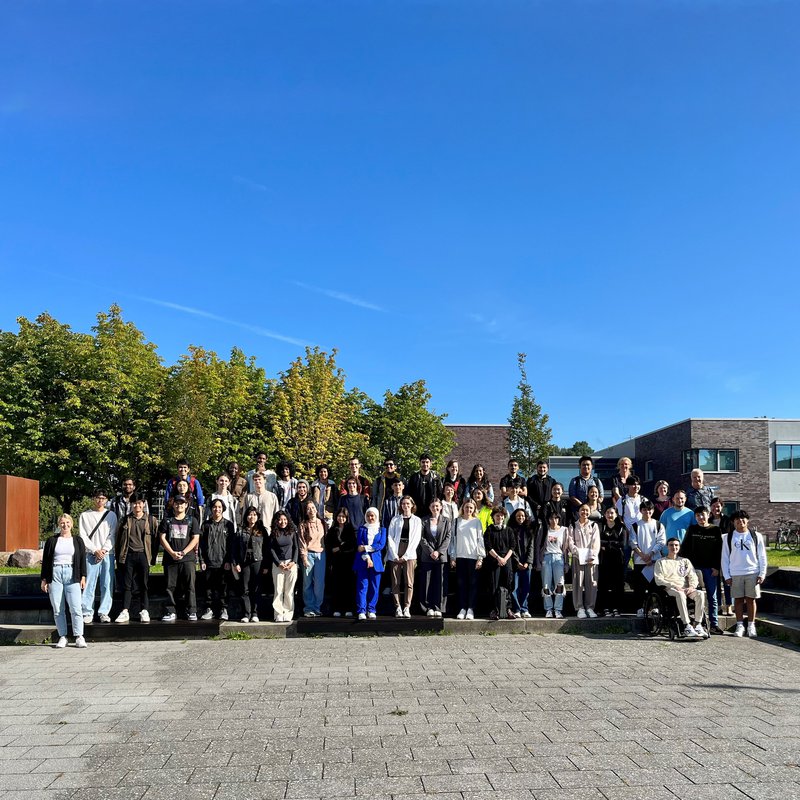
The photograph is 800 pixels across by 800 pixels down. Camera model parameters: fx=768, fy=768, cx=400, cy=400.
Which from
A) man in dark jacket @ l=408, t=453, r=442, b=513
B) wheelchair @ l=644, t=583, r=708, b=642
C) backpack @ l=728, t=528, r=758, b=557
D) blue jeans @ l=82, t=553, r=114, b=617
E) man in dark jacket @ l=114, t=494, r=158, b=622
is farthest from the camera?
man in dark jacket @ l=408, t=453, r=442, b=513

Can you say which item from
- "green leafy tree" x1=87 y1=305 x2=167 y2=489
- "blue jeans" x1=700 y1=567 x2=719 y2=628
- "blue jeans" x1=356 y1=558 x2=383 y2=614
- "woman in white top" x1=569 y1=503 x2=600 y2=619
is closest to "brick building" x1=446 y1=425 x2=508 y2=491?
"green leafy tree" x1=87 y1=305 x2=167 y2=489

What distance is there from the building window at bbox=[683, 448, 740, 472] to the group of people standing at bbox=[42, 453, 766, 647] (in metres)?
35.8

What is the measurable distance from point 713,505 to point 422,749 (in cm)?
845

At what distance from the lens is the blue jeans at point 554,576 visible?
1198 cm

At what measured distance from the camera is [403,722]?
21.6ft

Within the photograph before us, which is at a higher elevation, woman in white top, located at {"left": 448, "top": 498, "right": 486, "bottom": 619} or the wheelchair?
woman in white top, located at {"left": 448, "top": 498, "right": 486, "bottom": 619}

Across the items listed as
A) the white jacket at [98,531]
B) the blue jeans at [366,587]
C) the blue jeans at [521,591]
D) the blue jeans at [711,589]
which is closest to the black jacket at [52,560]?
the white jacket at [98,531]

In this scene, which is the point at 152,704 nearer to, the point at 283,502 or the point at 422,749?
the point at 422,749

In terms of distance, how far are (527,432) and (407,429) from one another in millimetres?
7531

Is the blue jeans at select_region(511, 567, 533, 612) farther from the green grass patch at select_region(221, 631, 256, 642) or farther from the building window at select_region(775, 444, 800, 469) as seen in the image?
the building window at select_region(775, 444, 800, 469)

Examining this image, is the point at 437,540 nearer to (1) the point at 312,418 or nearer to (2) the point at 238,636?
(2) the point at 238,636

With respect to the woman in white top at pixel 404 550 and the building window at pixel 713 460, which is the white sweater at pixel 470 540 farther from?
the building window at pixel 713 460

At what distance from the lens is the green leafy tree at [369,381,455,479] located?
43.5m

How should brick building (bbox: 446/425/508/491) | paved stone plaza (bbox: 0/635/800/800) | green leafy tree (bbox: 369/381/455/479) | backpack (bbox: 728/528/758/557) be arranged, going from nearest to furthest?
paved stone plaza (bbox: 0/635/800/800)
backpack (bbox: 728/528/758/557)
green leafy tree (bbox: 369/381/455/479)
brick building (bbox: 446/425/508/491)
